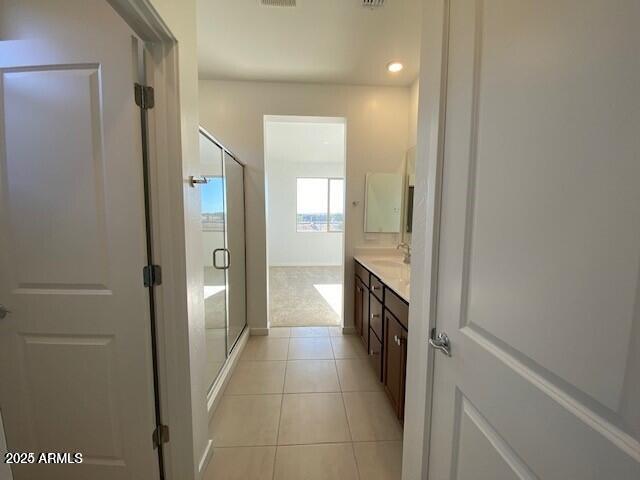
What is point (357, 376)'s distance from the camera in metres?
2.34

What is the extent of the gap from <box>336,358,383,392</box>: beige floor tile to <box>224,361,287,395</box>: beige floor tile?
52 cm

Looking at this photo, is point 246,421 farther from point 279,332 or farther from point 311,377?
point 279,332

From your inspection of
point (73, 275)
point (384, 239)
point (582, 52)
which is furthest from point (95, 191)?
point (384, 239)

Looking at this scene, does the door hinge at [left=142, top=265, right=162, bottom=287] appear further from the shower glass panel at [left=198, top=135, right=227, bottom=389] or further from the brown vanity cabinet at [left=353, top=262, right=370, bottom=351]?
the brown vanity cabinet at [left=353, top=262, right=370, bottom=351]

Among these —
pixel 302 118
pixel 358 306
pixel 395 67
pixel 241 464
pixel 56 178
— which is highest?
pixel 395 67

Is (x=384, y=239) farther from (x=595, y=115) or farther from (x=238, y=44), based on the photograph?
(x=595, y=115)

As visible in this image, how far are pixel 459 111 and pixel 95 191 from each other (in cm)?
145

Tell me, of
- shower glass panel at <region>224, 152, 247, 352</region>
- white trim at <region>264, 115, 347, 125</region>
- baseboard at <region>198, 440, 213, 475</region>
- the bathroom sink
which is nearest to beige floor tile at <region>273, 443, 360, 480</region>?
baseboard at <region>198, 440, 213, 475</region>

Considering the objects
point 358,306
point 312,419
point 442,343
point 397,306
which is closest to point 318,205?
point 358,306

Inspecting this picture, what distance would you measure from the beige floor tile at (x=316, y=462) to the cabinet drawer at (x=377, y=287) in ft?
3.23

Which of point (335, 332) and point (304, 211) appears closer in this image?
point (335, 332)

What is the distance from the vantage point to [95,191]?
1.15 m

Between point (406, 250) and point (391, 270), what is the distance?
663mm

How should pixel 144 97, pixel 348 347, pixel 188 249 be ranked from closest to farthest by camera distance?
pixel 144 97
pixel 188 249
pixel 348 347
